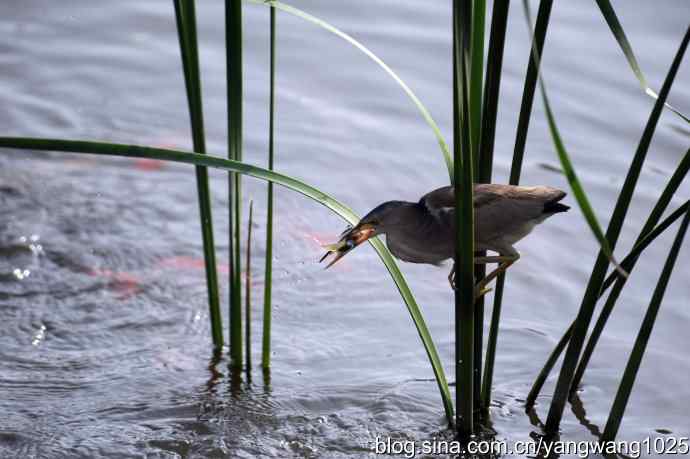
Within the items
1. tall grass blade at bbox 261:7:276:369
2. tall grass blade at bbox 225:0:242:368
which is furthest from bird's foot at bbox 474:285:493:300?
tall grass blade at bbox 225:0:242:368

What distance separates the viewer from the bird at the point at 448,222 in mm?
3117

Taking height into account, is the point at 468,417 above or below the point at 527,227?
below

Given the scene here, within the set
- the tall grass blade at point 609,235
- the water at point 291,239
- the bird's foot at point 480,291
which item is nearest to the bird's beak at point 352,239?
the bird's foot at point 480,291

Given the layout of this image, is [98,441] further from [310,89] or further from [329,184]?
[310,89]

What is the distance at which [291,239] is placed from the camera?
5609 mm

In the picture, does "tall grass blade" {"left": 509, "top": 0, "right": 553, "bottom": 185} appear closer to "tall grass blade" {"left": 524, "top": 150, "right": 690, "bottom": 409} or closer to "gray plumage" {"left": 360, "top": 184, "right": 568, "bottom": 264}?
"gray plumage" {"left": 360, "top": 184, "right": 568, "bottom": 264}

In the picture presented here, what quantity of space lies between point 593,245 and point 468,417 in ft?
9.01

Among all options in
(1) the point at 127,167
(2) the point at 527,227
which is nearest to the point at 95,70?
(1) the point at 127,167

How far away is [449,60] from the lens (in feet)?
24.7

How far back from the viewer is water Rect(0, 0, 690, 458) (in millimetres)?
3848

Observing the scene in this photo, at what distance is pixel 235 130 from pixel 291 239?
2.28 m

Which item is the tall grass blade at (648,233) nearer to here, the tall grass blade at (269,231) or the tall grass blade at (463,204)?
the tall grass blade at (463,204)

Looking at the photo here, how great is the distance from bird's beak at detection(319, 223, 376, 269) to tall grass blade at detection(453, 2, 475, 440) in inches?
14.8

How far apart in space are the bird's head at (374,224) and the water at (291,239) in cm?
87
